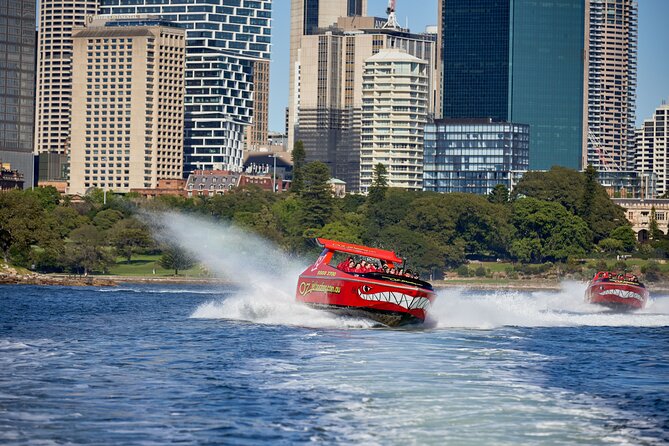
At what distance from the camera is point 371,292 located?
3093 inches

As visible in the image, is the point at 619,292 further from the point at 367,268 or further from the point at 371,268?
the point at 367,268

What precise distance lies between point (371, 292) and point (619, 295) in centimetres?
3928

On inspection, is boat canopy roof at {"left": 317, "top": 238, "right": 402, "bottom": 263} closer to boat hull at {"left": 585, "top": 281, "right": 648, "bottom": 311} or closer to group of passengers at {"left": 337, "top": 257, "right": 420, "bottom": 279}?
group of passengers at {"left": 337, "top": 257, "right": 420, "bottom": 279}

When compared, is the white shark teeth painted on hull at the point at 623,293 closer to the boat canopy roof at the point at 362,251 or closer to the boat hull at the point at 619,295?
the boat hull at the point at 619,295

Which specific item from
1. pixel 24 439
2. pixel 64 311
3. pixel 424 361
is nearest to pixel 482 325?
pixel 424 361

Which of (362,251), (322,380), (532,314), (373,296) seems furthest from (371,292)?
(532,314)

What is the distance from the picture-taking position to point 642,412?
52.2 meters

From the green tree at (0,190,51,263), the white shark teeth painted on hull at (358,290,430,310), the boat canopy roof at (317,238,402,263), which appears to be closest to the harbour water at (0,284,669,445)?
the white shark teeth painted on hull at (358,290,430,310)

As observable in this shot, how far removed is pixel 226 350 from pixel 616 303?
167 ft

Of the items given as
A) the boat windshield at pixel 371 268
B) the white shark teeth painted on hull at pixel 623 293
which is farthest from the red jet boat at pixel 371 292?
the white shark teeth painted on hull at pixel 623 293

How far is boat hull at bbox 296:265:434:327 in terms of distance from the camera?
78.4m

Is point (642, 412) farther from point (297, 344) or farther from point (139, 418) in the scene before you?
point (297, 344)

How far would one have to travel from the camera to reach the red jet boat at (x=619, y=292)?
11262 centimetres

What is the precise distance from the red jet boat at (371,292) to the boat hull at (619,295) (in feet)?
115
